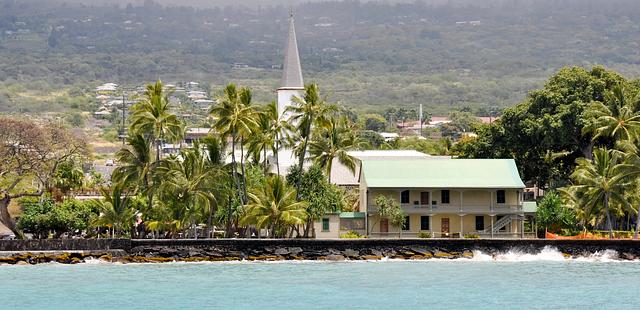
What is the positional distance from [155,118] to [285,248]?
10.9 meters

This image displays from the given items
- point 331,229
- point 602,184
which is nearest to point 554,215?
point 602,184

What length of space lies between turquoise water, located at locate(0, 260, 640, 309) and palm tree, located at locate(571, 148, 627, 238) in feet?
19.3

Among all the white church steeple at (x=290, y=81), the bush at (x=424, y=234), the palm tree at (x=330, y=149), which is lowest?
the bush at (x=424, y=234)

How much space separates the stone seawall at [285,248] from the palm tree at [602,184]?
3.88 m

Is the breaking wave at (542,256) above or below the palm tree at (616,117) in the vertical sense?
below

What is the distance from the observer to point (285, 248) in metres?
65.9

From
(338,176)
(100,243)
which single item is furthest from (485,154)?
(100,243)

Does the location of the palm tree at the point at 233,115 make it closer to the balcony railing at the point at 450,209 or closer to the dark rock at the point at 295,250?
the dark rock at the point at 295,250

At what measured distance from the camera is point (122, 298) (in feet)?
166

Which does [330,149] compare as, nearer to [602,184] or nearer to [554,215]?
[554,215]

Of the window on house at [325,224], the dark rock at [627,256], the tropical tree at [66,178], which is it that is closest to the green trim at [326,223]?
the window on house at [325,224]

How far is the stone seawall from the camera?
214ft

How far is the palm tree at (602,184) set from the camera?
68.4 metres

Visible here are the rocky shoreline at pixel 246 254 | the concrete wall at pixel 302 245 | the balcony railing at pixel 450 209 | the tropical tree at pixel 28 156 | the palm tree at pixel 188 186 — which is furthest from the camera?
the balcony railing at pixel 450 209
